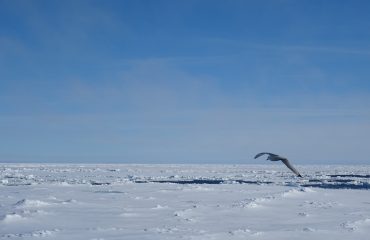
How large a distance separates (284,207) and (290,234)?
4.94 m

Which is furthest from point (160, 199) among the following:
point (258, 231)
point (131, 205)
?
point (258, 231)

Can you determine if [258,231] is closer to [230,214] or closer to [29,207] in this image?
[230,214]

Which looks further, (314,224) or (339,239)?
(314,224)

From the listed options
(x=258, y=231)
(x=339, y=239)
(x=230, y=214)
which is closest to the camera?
(x=339, y=239)

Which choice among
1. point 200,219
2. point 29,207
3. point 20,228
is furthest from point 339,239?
point 29,207

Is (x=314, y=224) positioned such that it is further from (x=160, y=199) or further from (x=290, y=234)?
(x=160, y=199)

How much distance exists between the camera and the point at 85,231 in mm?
A: 10883

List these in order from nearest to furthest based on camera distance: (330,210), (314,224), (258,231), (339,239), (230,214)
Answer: (339,239), (258,231), (314,224), (230,214), (330,210)

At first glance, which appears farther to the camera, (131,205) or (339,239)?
(131,205)

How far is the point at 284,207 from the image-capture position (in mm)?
15758

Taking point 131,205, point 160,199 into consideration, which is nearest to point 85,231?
point 131,205

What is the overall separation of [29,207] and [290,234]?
7.23m

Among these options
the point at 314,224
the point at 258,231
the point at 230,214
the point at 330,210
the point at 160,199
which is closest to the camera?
the point at 258,231

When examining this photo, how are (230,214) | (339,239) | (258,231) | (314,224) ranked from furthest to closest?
1. (230,214)
2. (314,224)
3. (258,231)
4. (339,239)
